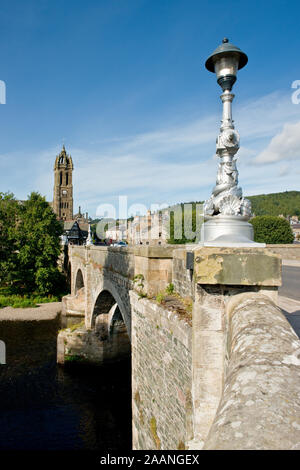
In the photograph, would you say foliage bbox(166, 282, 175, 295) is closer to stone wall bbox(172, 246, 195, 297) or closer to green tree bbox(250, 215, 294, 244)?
stone wall bbox(172, 246, 195, 297)

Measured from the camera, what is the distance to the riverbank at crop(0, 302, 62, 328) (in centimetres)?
2925

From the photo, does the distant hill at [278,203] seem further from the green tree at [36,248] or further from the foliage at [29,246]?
the foliage at [29,246]

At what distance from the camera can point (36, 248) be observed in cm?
3609

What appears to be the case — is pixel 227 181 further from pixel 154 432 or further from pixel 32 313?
pixel 32 313

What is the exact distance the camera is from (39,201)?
125 ft

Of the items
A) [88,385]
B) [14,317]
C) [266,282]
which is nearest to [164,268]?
[266,282]

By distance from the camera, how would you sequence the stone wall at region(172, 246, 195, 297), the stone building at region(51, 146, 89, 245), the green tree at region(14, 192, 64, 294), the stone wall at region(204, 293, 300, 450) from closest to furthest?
1. the stone wall at region(204, 293, 300, 450)
2. the stone wall at region(172, 246, 195, 297)
3. the green tree at region(14, 192, 64, 294)
4. the stone building at region(51, 146, 89, 245)

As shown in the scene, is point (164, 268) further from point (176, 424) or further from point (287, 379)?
point (287, 379)

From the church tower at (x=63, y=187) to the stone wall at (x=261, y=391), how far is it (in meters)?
103

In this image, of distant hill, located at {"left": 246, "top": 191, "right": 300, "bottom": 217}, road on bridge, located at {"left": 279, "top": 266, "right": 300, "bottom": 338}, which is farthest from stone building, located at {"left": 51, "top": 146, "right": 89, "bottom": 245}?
road on bridge, located at {"left": 279, "top": 266, "right": 300, "bottom": 338}

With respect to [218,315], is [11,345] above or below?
below

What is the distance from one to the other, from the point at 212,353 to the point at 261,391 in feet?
7.53

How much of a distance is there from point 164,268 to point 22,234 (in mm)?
32469

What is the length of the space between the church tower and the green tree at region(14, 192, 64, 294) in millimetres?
64629
